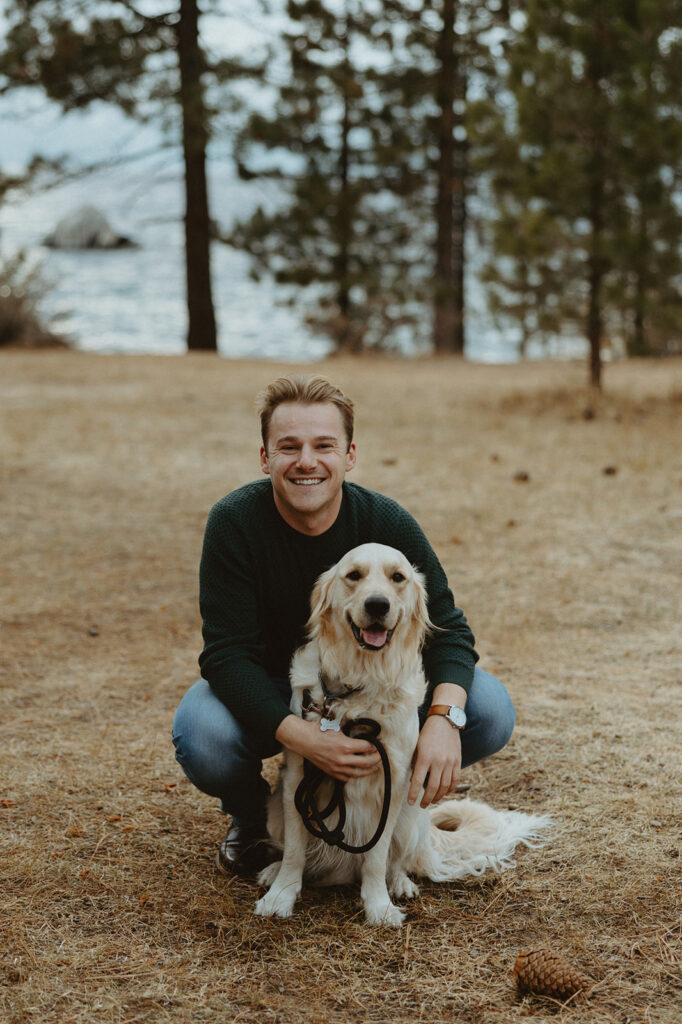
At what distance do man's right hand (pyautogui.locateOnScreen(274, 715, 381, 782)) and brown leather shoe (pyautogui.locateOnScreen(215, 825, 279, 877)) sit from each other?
465 millimetres

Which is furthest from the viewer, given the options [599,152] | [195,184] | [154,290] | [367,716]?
[154,290]

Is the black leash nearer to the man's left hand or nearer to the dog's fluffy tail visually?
the man's left hand

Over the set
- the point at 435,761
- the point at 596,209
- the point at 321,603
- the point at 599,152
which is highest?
the point at 599,152

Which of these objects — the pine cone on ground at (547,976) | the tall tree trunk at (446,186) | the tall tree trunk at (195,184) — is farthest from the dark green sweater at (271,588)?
the tall tree trunk at (446,186)

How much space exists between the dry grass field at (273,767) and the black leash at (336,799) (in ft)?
0.73

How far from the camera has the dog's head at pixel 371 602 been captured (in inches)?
96.7

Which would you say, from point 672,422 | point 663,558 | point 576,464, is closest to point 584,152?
point 672,422

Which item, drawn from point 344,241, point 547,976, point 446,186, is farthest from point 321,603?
point 446,186

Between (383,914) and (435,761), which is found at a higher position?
(435,761)

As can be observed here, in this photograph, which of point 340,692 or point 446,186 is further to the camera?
point 446,186

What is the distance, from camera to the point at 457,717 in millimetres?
2701

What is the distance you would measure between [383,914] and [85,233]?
32.3m

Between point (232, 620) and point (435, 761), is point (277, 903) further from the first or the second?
point (232, 620)

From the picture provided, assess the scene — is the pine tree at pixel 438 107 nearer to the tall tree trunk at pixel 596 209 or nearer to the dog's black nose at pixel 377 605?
the tall tree trunk at pixel 596 209
